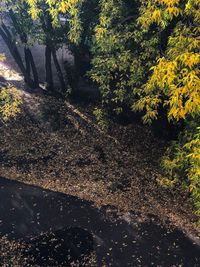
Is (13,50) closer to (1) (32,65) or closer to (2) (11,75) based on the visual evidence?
(1) (32,65)

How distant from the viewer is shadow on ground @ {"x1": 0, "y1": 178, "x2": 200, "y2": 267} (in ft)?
41.3

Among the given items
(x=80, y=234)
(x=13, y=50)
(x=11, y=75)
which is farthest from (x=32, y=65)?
(x=80, y=234)

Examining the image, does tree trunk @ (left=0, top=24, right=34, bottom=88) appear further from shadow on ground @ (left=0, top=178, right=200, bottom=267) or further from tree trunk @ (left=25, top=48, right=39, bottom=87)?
shadow on ground @ (left=0, top=178, right=200, bottom=267)

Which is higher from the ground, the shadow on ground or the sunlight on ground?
the sunlight on ground

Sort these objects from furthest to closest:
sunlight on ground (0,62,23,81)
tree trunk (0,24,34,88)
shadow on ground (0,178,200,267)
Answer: sunlight on ground (0,62,23,81) < tree trunk (0,24,34,88) < shadow on ground (0,178,200,267)

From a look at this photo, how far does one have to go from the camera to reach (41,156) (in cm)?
1800

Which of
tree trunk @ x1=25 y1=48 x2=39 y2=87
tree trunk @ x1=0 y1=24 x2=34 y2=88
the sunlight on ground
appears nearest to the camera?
tree trunk @ x1=0 y1=24 x2=34 y2=88

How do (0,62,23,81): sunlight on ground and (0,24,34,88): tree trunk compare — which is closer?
(0,24,34,88): tree trunk

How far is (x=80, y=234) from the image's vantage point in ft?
44.7

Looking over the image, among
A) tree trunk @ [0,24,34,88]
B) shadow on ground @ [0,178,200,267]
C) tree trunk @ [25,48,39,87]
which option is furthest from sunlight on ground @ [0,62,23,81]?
shadow on ground @ [0,178,200,267]

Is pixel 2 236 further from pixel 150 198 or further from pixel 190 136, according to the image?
pixel 190 136

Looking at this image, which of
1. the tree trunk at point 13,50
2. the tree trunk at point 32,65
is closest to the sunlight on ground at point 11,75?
the tree trunk at point 13,50

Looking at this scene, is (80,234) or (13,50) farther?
(13,50)

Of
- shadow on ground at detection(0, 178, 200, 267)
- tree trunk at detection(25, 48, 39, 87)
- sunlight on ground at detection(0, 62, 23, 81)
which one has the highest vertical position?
tree trunk at detection(25, 48, 39, 87)
